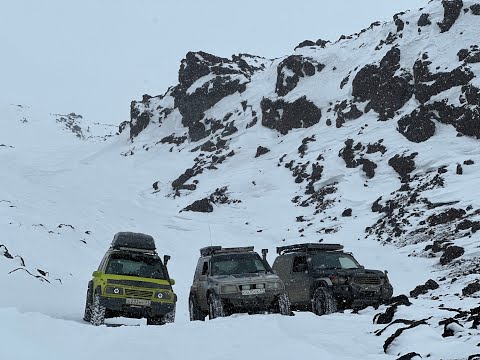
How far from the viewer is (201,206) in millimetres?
46250

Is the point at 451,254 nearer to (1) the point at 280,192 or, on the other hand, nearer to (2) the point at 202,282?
(2) the point at 202,282

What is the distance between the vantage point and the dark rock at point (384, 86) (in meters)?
52.4

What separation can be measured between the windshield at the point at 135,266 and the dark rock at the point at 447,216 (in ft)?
68.3

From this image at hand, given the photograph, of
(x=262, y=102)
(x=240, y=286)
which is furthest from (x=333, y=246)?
(x=262, y=102)

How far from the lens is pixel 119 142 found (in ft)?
294

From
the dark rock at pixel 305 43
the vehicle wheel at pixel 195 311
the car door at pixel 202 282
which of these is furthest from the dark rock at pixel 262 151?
the vehicle wheel at pixel 195 311

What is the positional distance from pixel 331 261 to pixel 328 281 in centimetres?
131

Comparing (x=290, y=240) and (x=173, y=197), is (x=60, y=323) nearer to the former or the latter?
(x=290, y=240)

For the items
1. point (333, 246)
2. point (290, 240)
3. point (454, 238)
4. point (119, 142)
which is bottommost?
point (333, 246)

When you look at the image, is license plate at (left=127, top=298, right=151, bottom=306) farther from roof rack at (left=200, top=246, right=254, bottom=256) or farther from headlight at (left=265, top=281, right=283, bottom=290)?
headlight at (left=265, top=281, right=283, bottom=290)

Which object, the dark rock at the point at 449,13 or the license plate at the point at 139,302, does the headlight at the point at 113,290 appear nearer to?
the license plate at the point at 139,302

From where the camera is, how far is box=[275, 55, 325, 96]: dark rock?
68625 mm

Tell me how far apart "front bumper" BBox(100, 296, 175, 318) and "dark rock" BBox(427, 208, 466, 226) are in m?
21.2

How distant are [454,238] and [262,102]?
4579cm
